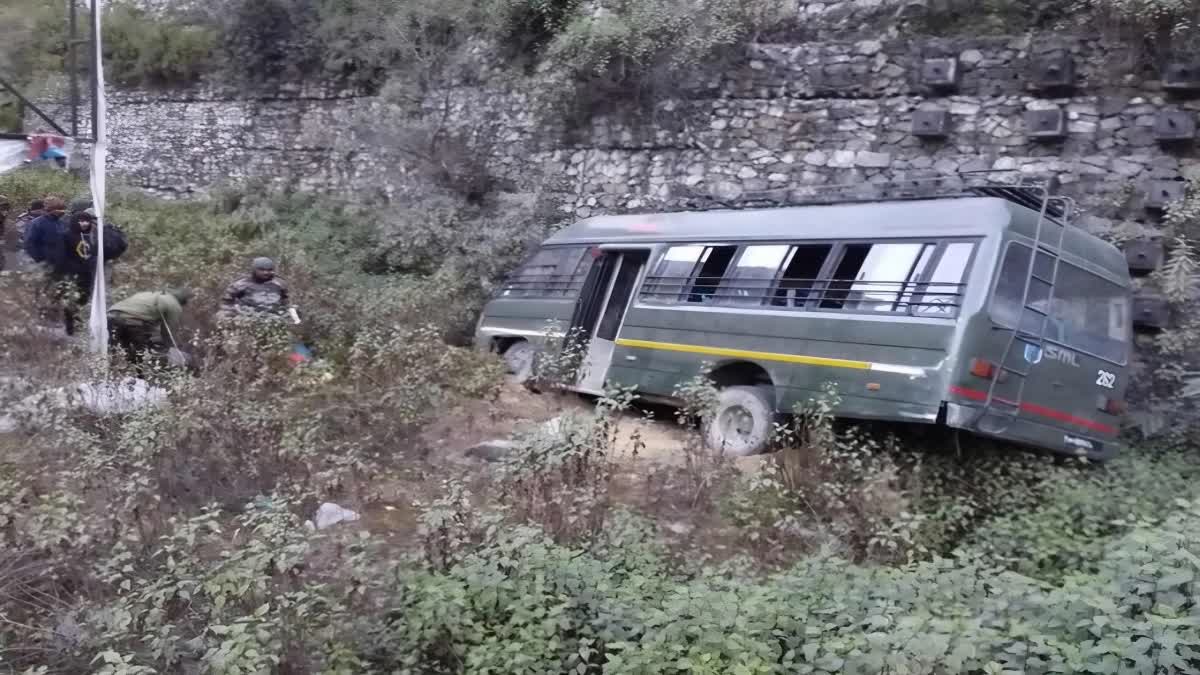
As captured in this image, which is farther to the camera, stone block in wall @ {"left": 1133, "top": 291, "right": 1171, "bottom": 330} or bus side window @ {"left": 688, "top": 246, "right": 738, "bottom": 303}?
stone block in wall @ {"left": 1133, "top": 291, "right": 1171, "bottom": 330}

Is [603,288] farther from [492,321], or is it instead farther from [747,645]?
[747,645]

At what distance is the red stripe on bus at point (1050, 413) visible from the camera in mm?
6340

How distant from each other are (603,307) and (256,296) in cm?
337

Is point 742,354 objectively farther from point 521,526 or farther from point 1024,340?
point 521,526

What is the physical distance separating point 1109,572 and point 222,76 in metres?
16.4

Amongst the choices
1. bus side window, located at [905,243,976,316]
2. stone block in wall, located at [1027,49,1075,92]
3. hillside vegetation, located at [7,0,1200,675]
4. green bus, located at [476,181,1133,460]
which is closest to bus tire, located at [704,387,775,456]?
green bus, located at [476,181,1133,460]

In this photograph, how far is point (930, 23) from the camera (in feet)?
35.9

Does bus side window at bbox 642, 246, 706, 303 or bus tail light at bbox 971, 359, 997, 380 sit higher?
bus tail light at bbox 971, 359, 997, 380

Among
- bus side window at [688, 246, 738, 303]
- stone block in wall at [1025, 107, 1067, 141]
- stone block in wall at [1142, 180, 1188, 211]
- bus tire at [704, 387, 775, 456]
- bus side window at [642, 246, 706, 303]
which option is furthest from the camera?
stone block in wall at [1025, 107, 1067, 141]

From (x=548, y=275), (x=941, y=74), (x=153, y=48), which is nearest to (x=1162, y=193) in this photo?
(x=941, y=74)

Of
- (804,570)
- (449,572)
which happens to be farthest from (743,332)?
(449,572)

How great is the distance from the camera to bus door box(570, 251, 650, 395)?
947cm

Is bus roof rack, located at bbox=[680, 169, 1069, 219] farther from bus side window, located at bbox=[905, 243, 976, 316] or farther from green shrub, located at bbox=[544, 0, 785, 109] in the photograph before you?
green shrub, located at bbox=[544, 0, 785, 109]

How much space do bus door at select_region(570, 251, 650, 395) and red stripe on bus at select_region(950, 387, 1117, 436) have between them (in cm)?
366
